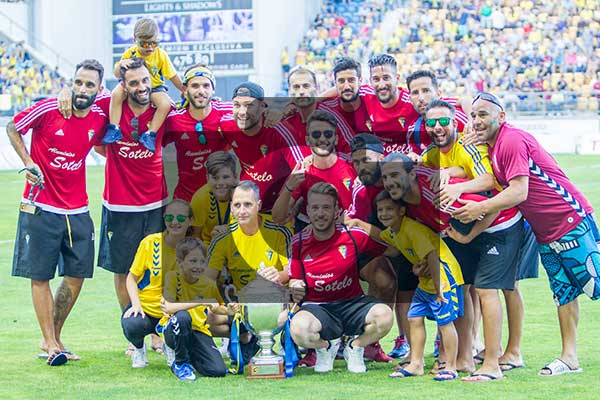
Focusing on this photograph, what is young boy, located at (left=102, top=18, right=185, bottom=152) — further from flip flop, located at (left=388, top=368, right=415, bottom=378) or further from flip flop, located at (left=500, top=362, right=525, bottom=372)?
flip flop, located at (left=500, top=362, right=525, bottom=372)

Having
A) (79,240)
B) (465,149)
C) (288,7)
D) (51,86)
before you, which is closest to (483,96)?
(465,149)

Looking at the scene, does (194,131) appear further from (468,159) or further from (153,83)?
(468,159)

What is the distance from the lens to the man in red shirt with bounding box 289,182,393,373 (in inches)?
280

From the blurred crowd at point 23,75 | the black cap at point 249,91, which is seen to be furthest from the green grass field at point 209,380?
the blurred crowd at point 23,75

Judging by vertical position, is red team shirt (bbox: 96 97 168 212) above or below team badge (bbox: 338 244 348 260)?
above

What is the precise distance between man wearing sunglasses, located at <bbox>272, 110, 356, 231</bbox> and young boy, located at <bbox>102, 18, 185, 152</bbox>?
117 centimetres

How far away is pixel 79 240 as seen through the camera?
25.9 feet

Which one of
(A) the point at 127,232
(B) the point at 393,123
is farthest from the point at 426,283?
(A) the point at 127,232

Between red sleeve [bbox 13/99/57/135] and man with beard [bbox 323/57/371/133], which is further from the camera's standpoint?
man with beard [bbox 323/57/371/133]

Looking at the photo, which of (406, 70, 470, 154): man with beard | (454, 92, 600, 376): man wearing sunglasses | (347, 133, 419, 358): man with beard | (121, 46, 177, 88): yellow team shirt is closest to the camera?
(454, 92, 600, 376): man wearing sunglasses

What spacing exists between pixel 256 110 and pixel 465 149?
5.69ft

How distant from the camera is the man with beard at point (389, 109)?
8.00 m

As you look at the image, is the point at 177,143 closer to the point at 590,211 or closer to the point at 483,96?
the point at 483,96

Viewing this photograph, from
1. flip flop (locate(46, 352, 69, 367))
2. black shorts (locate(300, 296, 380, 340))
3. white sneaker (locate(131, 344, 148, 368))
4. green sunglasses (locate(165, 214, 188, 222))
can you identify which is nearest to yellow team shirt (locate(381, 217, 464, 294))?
black shorts (locate(300, 296, 380, 340))
